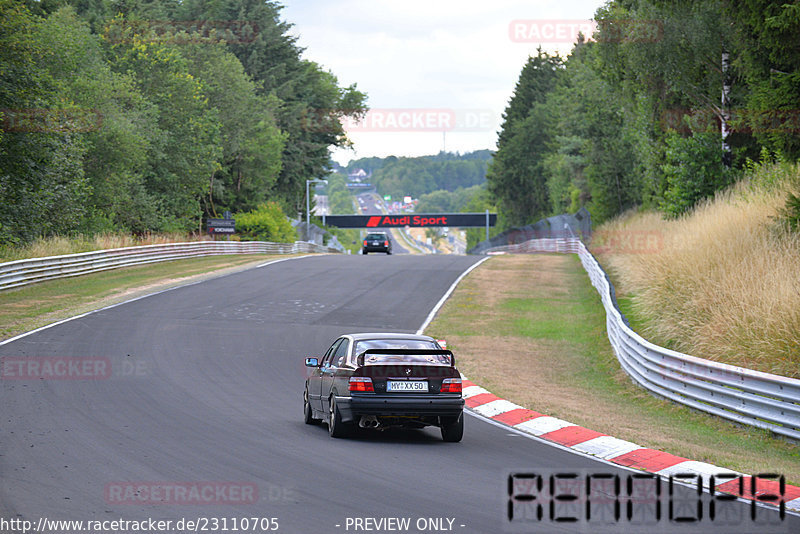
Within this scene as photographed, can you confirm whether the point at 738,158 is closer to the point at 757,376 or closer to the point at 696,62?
the point at 696,62

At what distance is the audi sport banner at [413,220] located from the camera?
112m

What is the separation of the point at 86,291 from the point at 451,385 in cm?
2294

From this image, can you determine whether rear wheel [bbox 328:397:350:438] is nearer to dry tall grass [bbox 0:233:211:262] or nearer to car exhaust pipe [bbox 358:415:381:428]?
car exhaust pipe [bbox 358:415:381:428]

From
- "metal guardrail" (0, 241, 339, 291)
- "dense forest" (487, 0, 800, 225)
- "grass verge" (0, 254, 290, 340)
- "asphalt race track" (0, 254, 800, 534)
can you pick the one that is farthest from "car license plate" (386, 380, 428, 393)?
"metal guardrail" (0, 241, 339, 291)

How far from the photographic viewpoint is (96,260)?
3831cm

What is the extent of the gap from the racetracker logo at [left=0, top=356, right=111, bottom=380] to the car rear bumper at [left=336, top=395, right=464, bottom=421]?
22.7 feet

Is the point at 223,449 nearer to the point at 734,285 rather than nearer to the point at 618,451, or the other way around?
the point at 618,451

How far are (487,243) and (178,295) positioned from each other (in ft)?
245

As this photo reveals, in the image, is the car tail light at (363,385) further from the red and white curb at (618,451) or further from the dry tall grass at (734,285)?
the dry tall grass at (734,285)

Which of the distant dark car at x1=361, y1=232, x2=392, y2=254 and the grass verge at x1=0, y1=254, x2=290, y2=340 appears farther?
the distant dark car at x1=361, y1=232, x2=392, y2=254

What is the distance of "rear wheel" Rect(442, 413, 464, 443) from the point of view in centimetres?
1123
